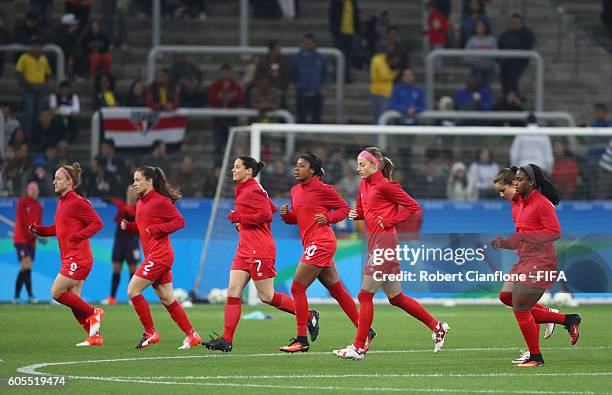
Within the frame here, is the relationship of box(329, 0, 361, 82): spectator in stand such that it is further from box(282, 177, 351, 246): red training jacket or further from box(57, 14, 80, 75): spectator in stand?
box(282, 177, 351, 246): red training jacket

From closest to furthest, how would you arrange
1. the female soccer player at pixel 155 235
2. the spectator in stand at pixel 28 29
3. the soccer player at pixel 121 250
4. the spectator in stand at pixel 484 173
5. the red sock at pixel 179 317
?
the female soccer player at pixel 155 235 < the red sock at pixel 179 317 < the soccer player at pixel 121 250 < the spectator in stand at pixel 484 173 < the spectator in stand at pixel 28 29

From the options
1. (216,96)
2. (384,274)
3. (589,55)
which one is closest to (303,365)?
(384,274)

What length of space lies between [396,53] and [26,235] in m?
10.1

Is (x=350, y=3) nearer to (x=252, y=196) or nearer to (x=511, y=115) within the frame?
(x=511, y=115)

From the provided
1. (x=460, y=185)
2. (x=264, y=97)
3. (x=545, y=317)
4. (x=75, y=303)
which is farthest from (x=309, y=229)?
(x=264, y=97)

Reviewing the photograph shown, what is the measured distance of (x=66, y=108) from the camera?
32.5 meters

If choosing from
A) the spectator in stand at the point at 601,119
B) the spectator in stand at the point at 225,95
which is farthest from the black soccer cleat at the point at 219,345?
the spectator in stand at the point at 601,119

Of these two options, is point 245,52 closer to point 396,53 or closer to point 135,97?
point 135,97

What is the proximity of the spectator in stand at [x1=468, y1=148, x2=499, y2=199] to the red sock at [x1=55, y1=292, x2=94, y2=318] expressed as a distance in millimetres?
12636

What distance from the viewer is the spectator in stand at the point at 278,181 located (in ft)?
96.9

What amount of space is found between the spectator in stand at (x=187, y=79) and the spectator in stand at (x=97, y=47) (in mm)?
1473

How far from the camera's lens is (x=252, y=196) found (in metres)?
17.8

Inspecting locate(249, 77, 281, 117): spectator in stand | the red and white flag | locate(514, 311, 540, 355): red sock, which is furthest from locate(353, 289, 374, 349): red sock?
locate(249, 77, 281, 117): spectator in stand

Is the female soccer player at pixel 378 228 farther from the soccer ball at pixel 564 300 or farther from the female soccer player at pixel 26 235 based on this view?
the female soccer player at pixel 26 235
